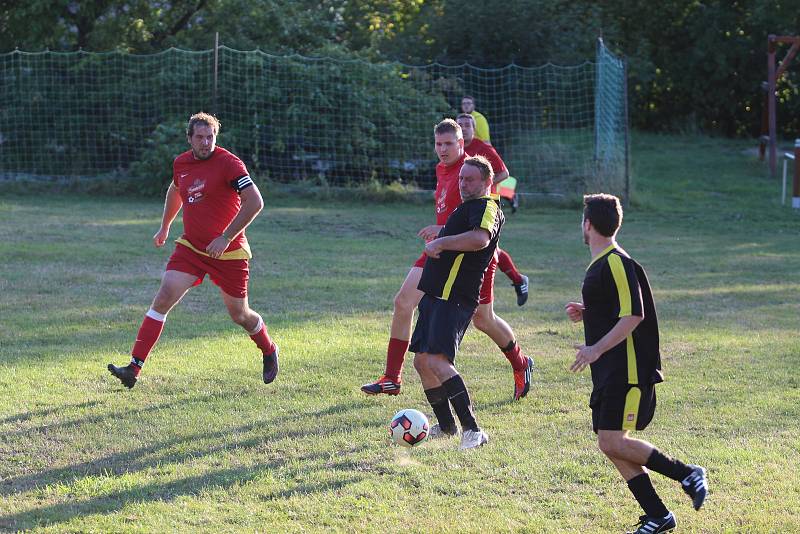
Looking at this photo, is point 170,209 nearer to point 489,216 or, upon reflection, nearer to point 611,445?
point 489,216

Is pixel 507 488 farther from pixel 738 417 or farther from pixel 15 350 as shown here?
pixel 15 350

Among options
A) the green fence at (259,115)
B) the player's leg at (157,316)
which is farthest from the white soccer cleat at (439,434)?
the green fence at (259,115)

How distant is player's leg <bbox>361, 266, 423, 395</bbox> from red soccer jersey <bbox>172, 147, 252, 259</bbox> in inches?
44.9

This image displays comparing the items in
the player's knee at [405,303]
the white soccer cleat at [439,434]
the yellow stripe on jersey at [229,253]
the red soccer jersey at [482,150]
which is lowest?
the white soccer cleat at [439,434]

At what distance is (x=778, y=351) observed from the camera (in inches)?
315

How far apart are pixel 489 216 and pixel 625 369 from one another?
144 cm

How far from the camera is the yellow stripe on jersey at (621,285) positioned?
4.29 meters

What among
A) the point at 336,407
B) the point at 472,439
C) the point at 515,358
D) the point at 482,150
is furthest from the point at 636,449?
the point at 482,150

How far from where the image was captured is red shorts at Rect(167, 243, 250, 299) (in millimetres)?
6688

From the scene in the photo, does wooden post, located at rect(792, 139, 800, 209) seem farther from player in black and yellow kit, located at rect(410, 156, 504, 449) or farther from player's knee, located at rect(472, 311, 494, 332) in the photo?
player in black and yellow kit, located at rect(410, 156, 504, 449)

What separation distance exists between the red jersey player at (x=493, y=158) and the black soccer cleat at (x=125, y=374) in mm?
3556

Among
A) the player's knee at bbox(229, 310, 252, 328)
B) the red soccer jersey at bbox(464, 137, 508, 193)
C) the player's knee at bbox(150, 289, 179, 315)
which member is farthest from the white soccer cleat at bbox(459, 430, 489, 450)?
the red soccer jersey at bbox(464, 137, 508, 193)

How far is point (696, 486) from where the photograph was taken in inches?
171

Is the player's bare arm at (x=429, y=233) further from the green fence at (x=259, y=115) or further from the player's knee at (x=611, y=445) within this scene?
the green fence at (x=259, y=115)
